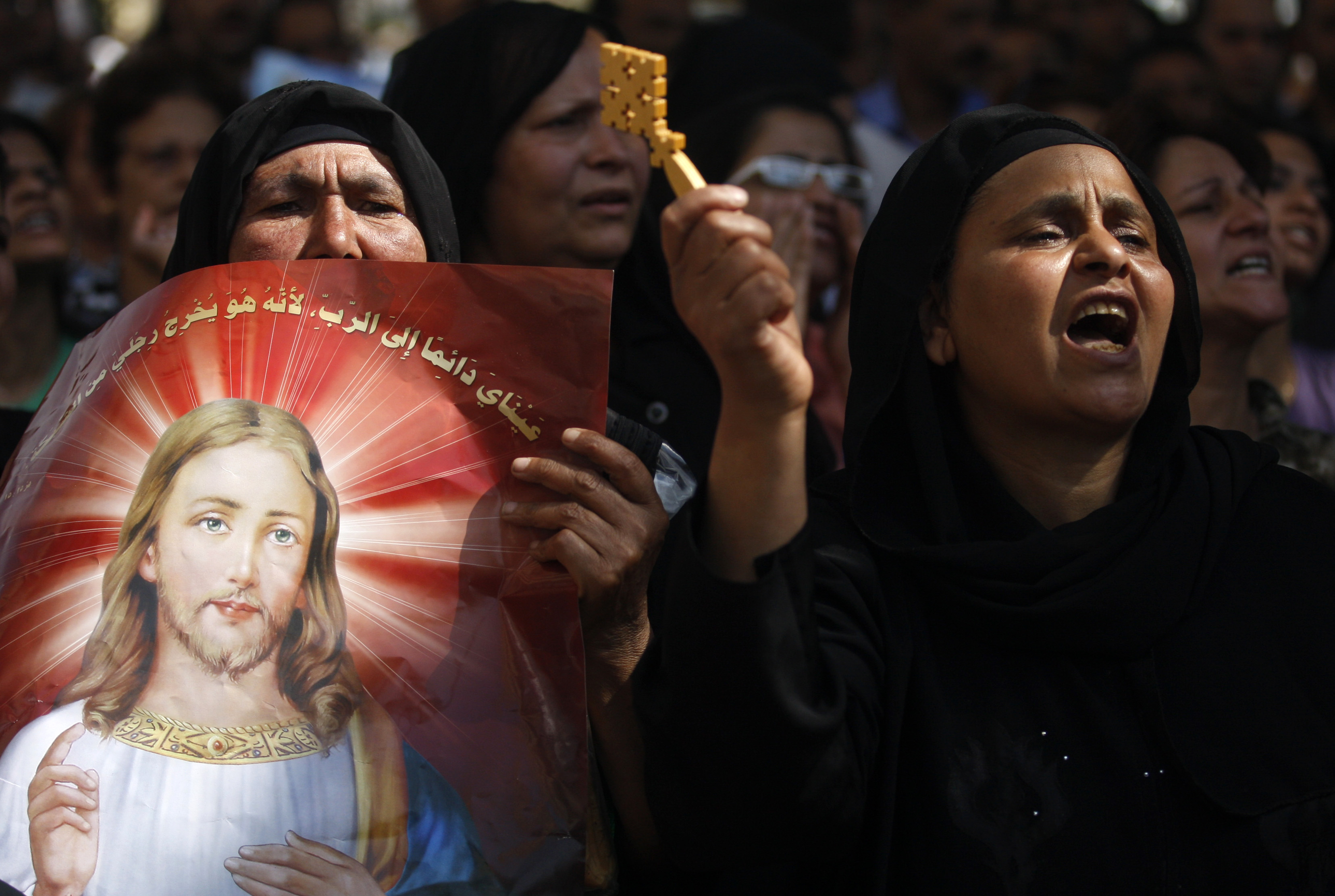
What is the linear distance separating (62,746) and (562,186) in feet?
6.22

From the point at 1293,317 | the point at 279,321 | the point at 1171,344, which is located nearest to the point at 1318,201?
the point at 1293,317

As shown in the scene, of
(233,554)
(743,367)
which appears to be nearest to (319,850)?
(233,554)

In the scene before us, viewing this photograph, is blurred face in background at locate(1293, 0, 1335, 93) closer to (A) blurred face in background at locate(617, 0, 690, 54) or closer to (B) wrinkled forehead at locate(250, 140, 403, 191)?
(A) blurred face in background at locate(617, 0, 690, 54)

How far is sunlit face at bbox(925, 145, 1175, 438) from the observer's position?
214 centimetres

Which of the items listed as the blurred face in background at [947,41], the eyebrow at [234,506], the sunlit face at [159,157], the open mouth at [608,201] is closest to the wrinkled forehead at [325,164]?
the eyebrow at [234,506]

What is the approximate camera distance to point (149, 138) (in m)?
4.47

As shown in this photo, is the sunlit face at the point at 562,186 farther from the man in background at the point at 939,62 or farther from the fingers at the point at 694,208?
the man in background at the point at 939,62

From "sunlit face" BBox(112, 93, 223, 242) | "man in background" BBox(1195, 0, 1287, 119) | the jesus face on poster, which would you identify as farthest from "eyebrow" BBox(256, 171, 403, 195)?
"man in background" BBox(1195, 0, 1287, 119)

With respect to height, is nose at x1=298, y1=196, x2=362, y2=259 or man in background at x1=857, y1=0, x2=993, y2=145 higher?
man in background at x1=857, y1=0, x2=993, y2=145

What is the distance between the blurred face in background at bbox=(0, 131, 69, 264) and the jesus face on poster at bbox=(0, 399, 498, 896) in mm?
2775

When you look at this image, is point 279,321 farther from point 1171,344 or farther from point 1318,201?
point 1318,201

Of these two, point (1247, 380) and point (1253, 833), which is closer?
point (1253, 833)

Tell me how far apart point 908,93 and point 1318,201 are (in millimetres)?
1904

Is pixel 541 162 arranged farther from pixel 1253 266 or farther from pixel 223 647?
pixel 1253 266
